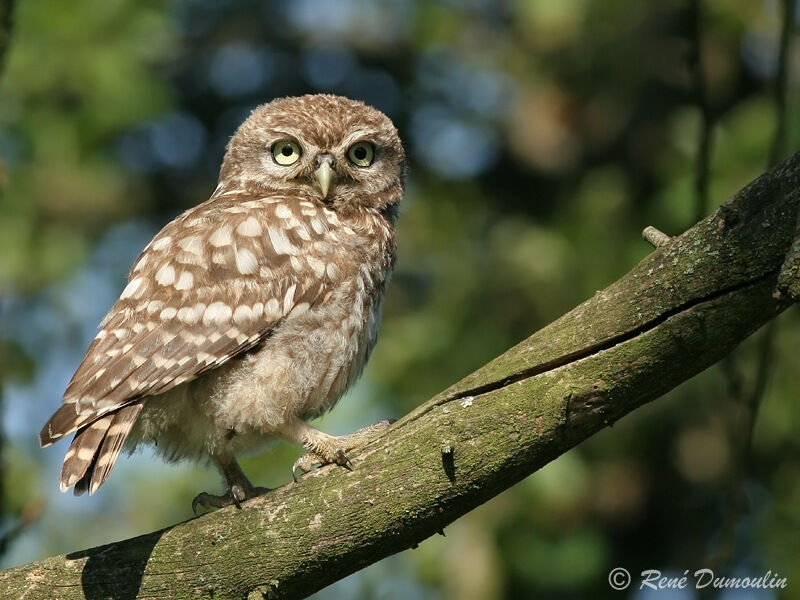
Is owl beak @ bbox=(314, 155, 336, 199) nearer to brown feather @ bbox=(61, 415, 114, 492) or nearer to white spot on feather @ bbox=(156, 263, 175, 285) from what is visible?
Answer: white spot on feather @ bbox=(156, 263, 175, 285)

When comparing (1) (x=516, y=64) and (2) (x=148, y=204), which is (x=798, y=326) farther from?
(2) (x=148, y=204)

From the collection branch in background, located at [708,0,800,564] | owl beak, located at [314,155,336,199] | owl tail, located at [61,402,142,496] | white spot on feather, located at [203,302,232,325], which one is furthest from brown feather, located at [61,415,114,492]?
branch in background, located at [708,0,800,564]

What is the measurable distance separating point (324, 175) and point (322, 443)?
149cm

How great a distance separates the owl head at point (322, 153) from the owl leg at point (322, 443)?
1.26m

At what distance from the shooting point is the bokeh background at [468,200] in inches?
258

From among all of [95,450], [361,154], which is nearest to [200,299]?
[95,450]

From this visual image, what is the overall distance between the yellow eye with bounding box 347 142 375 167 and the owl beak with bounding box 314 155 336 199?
0.16 m

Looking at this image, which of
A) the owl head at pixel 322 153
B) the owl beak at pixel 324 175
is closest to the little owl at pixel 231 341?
the owl beak at pixel 324 175

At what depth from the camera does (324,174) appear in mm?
4875

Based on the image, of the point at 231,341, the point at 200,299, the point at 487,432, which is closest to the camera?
the point at 487,432

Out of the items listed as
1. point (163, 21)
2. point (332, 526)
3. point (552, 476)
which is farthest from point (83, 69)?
point (332, 526)

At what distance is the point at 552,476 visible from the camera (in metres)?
6.34

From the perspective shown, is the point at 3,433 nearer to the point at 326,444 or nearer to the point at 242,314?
the point at 242,314

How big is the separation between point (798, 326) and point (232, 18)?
18.4ft
